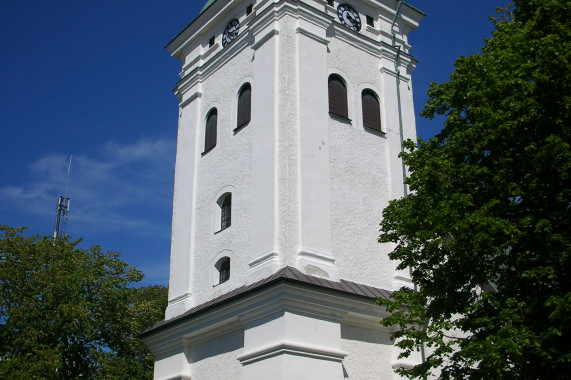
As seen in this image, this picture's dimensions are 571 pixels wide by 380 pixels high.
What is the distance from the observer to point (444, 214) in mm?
11414

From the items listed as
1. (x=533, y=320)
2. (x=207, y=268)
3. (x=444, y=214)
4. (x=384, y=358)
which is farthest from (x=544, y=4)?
(x=207, y=268)

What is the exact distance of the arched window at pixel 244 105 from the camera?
1911 cm

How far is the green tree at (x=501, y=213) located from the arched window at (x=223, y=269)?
6191 millimetres

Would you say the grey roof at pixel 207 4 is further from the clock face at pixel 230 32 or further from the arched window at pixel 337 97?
the arched window at pixel 337 97

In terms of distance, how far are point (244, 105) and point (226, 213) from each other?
3095mm

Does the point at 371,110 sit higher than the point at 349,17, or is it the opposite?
the point at 349,17

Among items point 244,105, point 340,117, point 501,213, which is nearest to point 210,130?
point 244,105

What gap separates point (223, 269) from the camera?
18.2 m

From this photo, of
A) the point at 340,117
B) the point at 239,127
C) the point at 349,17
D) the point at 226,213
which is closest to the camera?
the point at 340,117

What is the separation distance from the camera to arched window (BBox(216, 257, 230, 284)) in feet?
59.2

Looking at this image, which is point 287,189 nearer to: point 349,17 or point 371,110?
point 371,110

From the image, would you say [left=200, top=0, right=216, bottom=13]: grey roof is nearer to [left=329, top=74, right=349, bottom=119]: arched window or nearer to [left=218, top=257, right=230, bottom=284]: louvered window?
[left=329, top=74, right=349, bottom=119]: arched window

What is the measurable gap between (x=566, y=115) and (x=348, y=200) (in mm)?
7302

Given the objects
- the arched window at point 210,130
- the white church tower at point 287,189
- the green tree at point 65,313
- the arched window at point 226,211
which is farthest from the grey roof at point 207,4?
the green tree at point 65,313
